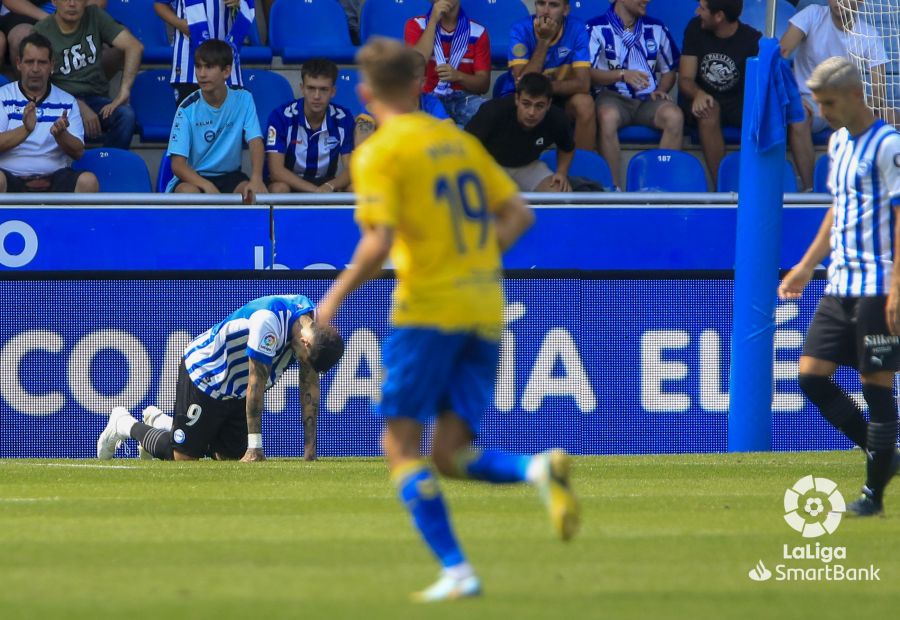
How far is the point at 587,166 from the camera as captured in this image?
1383 centimetres

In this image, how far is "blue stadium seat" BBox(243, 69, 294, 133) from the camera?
1432 centimetres

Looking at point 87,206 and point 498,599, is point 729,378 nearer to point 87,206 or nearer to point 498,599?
point 87,206

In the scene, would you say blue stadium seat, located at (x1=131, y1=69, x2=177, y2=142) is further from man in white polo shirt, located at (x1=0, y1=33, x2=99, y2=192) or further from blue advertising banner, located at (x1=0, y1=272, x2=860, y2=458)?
blue advertising banner, located at (x1=0, y1=272, x2=860, y2=458)

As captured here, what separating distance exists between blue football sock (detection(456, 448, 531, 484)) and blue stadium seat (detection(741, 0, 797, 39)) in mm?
11244

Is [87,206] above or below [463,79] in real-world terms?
below

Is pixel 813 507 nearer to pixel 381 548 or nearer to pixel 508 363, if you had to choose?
pixel 381 548

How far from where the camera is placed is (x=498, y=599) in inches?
191

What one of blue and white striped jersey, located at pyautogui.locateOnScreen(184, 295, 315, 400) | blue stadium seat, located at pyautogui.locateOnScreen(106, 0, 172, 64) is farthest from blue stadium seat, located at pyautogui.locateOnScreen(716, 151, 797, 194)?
blue stadium seat, located at pyautogui.locateOnScreen(106, 0, 172, 64)

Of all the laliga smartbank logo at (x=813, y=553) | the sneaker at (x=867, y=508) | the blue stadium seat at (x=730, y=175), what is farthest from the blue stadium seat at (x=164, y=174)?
the sneaker at (x=867, y=508)

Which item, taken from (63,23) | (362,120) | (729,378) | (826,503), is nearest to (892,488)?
(826,503)

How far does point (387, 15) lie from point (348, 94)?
3.38 ft

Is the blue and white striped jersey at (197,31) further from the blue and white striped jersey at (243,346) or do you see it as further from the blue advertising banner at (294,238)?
the blue and white striped jersey at (243,346)

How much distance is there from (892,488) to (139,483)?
14.4 ft

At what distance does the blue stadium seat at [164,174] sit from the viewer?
1315 cm
